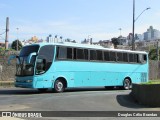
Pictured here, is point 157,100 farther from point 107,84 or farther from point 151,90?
point 107,84

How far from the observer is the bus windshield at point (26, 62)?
22.9 meters

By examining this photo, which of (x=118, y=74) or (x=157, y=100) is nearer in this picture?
(x=157, y=100)

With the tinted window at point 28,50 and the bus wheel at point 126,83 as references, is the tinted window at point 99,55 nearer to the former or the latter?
the bus wheel at point 126,83

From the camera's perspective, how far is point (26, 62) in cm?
2314

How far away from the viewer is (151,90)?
55.3 feet

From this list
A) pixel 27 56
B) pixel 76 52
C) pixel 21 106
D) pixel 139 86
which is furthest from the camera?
pixel 76 52

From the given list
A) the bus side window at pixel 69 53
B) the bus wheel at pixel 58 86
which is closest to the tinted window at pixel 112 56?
the bus side window at pixel 69 53

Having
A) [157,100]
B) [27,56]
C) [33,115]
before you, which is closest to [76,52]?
[27,56]

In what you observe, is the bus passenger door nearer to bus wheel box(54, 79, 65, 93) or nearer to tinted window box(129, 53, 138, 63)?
bus wheel box(54, 79, 65, 93)

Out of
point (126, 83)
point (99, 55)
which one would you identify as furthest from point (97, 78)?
point (126, 83)

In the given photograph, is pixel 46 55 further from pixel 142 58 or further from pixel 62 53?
pixel 142 58

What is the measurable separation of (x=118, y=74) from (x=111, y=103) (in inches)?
495

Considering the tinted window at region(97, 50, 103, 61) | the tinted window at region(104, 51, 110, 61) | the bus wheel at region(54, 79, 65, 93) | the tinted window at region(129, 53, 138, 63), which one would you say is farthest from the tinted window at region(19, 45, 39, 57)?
the tinted window at region(129, 53, 138, 63)

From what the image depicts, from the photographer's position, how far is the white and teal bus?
75.6 ft
